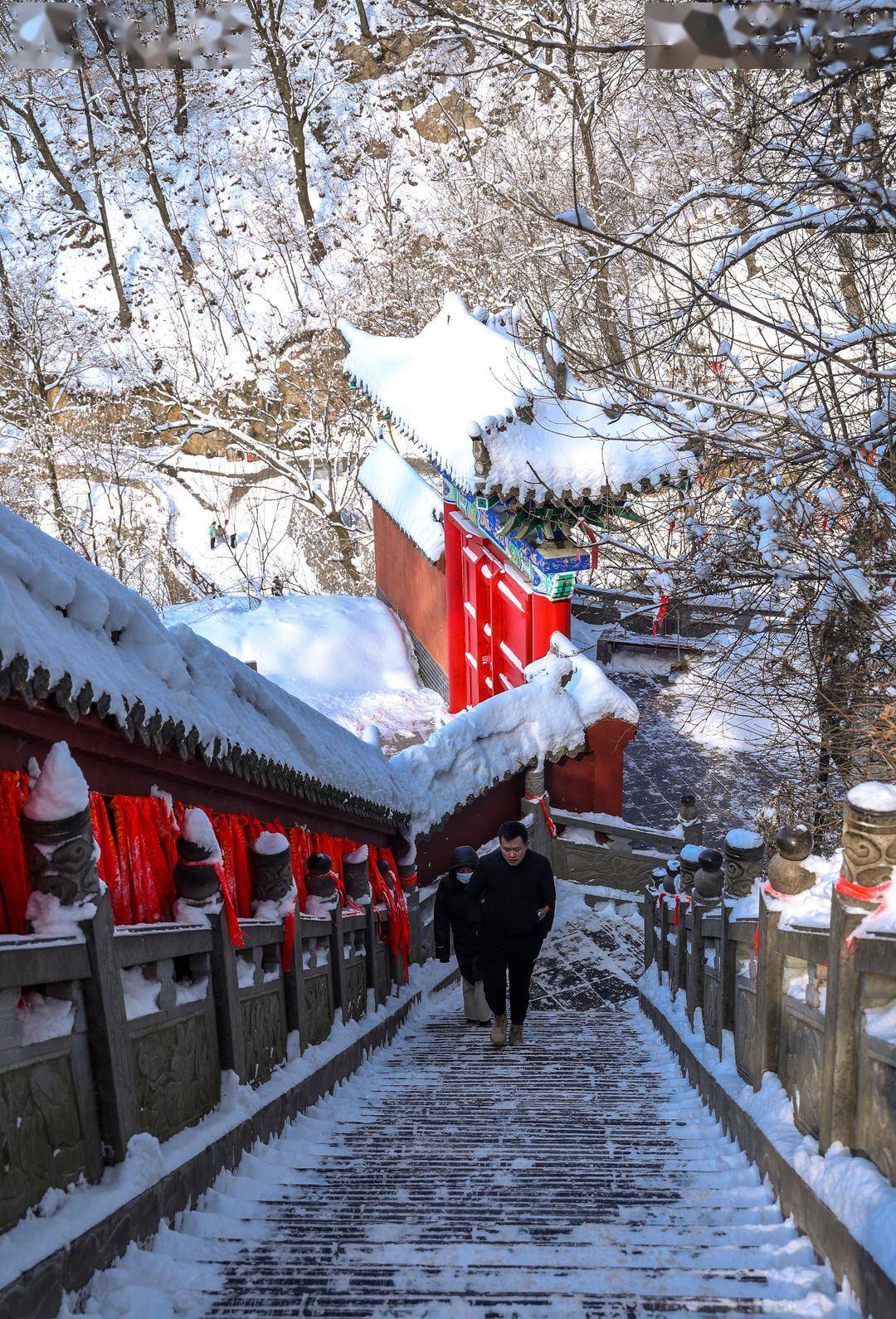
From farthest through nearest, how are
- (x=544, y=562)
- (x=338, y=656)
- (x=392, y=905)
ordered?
(x=338, y=656)
(x=544, y=562)
(x=392, y=905)

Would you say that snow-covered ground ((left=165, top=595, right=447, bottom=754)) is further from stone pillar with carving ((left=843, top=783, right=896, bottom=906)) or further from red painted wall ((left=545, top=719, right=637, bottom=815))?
stone pillar with carving ((left=843, top=783, right=896, bottom=906))

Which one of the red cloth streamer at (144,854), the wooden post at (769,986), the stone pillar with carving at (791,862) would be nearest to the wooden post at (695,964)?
the wooden post at (769,986)

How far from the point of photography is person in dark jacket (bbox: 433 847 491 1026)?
20.5 feet

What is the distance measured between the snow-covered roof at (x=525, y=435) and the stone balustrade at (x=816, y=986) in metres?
5.07

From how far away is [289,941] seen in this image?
441cm

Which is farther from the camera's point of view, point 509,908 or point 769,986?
point 509,908

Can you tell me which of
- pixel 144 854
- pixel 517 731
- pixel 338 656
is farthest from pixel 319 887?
pixel 338 656

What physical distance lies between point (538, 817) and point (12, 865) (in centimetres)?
742

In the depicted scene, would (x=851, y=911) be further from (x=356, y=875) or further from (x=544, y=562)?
(x=544, y=562)

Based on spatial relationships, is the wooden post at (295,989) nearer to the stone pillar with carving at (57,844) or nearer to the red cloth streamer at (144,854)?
the red cloth streamer at (144,854)

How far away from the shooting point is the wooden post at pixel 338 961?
5.22 m

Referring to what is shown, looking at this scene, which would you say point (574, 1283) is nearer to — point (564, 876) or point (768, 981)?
point (768, 981)

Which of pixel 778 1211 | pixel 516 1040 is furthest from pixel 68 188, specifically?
pixel 778 1211

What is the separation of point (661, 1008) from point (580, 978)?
215cm
